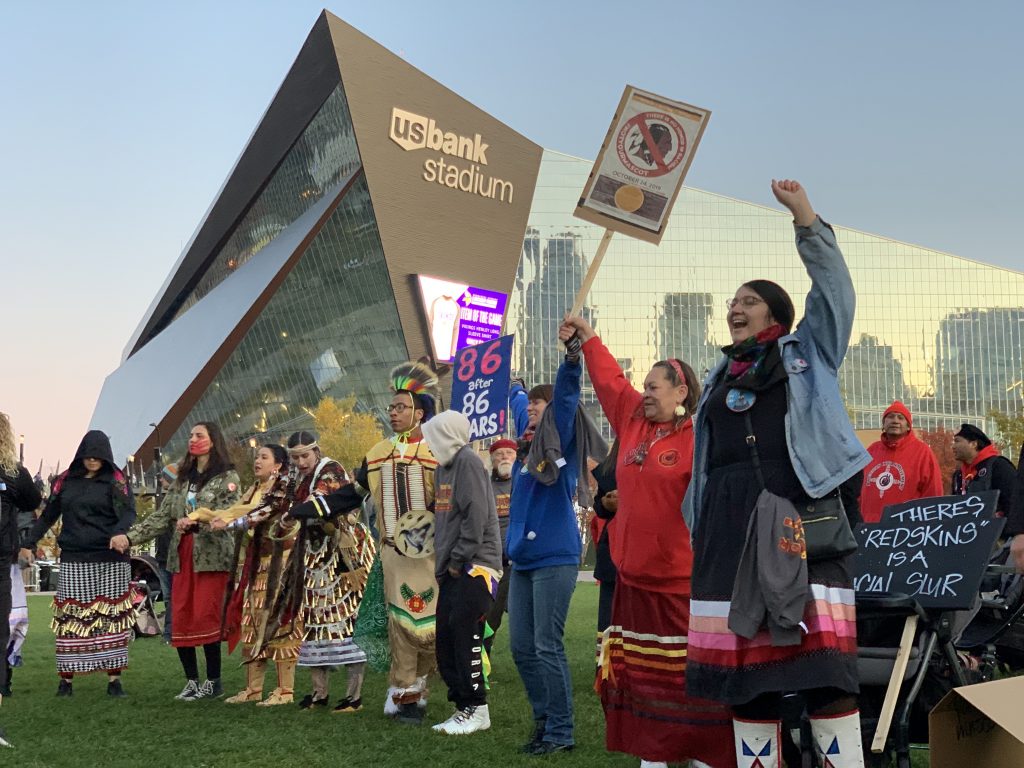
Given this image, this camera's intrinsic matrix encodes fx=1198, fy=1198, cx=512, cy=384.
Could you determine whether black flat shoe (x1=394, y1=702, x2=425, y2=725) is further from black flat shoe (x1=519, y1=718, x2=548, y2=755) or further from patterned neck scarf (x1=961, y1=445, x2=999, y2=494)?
patterned neck scarf (x1=961, y1=445, x2=999, y2=494)

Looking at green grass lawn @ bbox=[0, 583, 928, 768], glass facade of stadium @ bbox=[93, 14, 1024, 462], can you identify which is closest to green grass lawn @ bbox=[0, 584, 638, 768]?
green grass lawn @ bbox=[0, 583, 928, 768]

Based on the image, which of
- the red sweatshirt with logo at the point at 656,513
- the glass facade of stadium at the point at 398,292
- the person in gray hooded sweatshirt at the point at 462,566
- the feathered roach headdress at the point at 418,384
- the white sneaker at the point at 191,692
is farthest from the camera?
the glass facade of stadium at the point at 398,292

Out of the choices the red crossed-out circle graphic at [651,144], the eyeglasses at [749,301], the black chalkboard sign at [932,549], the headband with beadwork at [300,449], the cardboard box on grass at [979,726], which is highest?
the red crossed-out circle graphic at [651,144]

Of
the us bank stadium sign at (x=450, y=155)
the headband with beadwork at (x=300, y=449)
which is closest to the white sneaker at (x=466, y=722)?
the headband with beadwork at (x=300, y=449)

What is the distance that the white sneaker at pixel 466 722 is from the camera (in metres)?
7.02

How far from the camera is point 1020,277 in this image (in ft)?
301

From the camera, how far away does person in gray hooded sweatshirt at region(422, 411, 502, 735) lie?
6930 millimetres

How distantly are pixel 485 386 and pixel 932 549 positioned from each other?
5.36 m

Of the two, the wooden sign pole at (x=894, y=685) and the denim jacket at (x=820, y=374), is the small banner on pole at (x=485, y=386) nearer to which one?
the wooden sign pole at (x=894, y=685)

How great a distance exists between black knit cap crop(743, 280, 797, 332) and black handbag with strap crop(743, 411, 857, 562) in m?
0.64

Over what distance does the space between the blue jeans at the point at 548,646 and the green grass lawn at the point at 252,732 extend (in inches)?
9.0

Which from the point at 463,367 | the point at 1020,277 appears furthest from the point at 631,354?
the point at 463,367

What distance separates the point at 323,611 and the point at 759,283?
489cm

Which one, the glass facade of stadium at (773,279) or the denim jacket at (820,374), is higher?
the glass facade of stadium at (773,279)
